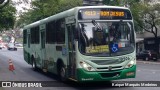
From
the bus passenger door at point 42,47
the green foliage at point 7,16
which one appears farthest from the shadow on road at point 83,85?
the green foliage at point 7,16

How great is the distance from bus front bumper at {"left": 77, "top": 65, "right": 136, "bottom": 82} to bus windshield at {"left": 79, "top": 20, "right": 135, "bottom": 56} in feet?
2.21

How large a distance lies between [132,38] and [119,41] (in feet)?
1.98

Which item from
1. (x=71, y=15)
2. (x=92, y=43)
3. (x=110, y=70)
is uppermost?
(x=71, y=15)

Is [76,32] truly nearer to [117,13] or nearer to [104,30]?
[104,30]

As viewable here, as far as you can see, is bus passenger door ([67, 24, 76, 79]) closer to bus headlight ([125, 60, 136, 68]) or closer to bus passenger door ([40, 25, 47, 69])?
bus headlight ([125, 60, 136, 68])

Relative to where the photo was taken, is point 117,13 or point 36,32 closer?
point 117,13

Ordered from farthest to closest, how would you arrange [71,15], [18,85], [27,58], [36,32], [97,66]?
[27,58], [36,32], [18,85], [71,15], [97,66]

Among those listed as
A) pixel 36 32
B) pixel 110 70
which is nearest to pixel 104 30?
pixel 110 70

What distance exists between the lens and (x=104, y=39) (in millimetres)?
11805

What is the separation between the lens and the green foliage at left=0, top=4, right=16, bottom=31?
37.4m

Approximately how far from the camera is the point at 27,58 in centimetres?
2334

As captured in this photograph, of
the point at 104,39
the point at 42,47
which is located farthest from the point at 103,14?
the point at 42,47

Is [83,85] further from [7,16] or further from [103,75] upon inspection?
[7,16]

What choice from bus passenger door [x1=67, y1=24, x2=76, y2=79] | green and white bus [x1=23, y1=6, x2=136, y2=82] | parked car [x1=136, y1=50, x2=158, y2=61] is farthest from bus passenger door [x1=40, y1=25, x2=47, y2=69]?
parked car [x1=136, y1=50, x2=158, y2=61]
